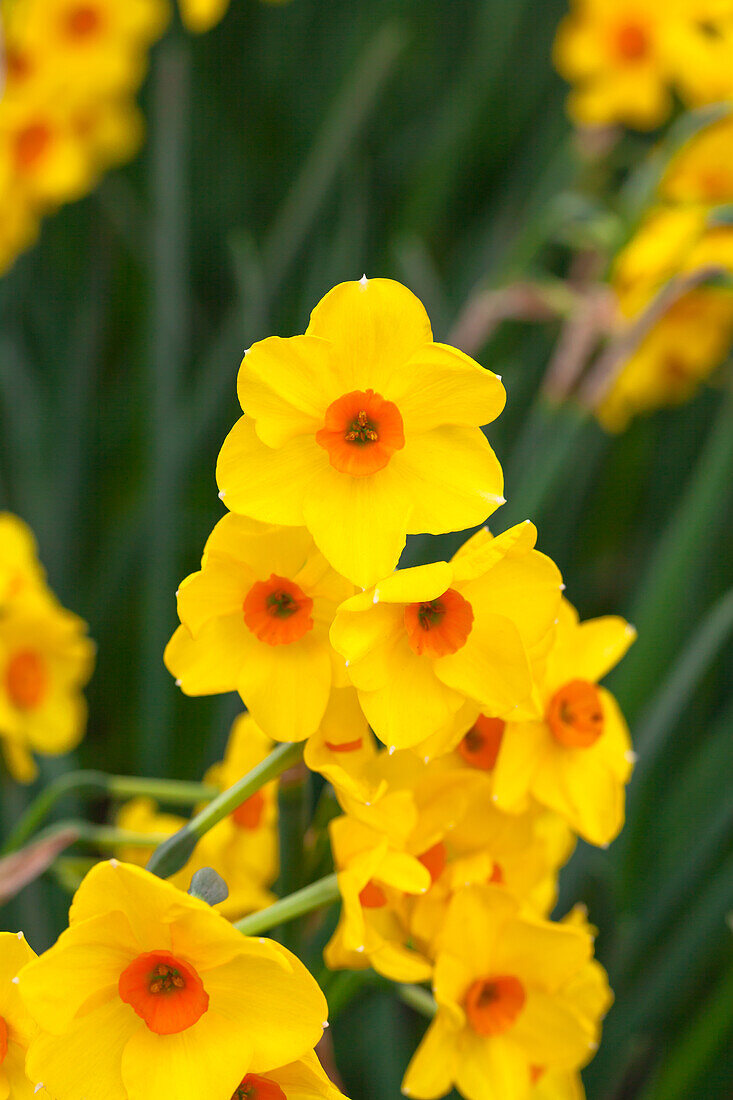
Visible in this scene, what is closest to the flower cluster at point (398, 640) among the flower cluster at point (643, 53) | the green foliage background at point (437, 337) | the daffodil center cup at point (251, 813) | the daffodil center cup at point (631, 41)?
the daffodil center cup at point (251, 813)

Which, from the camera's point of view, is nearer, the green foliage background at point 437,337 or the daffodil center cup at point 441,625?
the daffodil center cup at point 441,625

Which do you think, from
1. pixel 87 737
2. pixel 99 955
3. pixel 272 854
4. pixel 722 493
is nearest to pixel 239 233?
pixel 87 737

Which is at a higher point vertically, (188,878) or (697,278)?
(697,278)

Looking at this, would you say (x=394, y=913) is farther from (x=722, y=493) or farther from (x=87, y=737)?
(x=87, y=737)

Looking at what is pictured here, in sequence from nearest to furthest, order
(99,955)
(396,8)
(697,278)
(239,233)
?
1. (99,955)
2. (697,278)
3. (239,233)
4. (396,8)

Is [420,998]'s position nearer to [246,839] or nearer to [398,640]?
[246,839]

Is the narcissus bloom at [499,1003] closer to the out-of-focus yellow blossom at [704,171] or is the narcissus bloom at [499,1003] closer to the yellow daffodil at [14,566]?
the yellow daffodil at [14,566]
